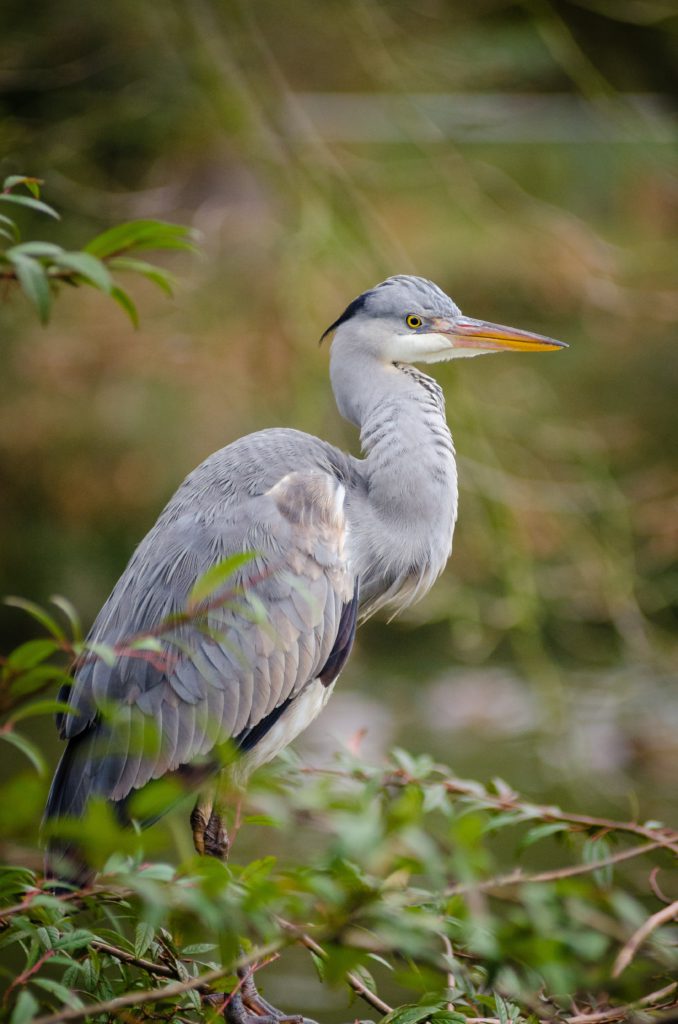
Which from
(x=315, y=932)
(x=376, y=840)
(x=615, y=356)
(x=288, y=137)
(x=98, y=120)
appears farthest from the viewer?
(x=615, y=356)

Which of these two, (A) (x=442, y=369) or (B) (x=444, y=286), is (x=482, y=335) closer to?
(A) (x=442, y=369)

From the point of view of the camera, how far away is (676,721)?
18.3 feet

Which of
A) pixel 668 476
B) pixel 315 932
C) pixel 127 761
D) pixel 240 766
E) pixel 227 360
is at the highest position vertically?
pixel 315 932

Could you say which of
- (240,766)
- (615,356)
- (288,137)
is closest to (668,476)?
(288,137)

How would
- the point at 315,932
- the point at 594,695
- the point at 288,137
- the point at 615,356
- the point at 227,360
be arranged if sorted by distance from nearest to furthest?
1. the point at 315,932
2. the point at 288,137
3. the point at 594,695
4. the point at 227,360
5. the point at 615,356

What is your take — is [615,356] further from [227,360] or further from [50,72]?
[50,72]

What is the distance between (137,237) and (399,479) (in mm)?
1190

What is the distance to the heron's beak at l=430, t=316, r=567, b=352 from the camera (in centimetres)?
237

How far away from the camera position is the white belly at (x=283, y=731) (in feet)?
7.47

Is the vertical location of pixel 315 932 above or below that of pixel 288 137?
above

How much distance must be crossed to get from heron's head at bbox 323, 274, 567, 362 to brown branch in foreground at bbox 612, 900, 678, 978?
45.3 inches

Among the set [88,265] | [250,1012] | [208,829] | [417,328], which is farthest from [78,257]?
[250,1012]

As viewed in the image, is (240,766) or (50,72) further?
(50,72)

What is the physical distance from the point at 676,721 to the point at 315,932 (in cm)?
487
